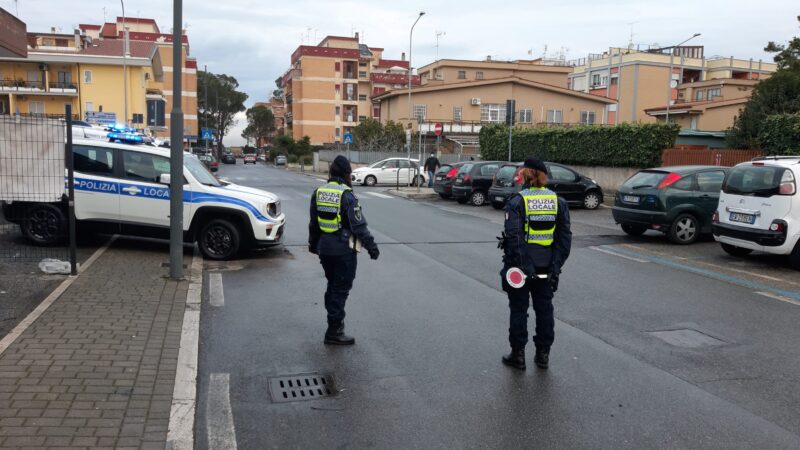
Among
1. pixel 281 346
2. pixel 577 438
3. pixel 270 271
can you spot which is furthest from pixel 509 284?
pixel 270 271

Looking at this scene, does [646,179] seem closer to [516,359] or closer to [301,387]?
[516,359]

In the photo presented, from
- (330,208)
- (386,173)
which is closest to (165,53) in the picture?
(386,173)

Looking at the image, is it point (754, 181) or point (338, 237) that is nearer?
point (338, 237)

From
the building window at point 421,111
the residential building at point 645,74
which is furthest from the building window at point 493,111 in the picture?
the residential building at point 645,74

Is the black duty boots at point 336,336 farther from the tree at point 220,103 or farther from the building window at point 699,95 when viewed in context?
the tree at point 220,103

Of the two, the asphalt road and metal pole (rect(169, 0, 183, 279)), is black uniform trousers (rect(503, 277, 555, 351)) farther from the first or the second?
metal pole (rect(169, 0, 183, 279))

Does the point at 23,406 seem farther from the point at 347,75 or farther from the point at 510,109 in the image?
the point at 347,75

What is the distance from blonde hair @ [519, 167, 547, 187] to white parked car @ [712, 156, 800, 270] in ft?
20.7

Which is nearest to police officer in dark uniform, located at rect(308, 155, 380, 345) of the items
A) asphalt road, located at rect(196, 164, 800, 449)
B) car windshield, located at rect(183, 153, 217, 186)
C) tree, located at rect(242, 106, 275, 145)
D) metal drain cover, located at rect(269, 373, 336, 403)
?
asphalt road, located at rect(196, 164, 800, 449)

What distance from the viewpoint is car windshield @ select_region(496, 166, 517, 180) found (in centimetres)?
1977

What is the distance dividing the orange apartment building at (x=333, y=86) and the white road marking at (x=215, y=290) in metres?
74.5

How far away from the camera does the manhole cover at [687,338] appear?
6371 millimetres

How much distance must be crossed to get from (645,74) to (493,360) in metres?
68.2

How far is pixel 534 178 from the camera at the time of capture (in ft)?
18.4
